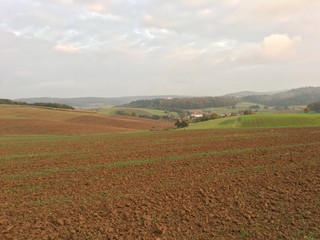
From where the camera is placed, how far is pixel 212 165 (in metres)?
19.7

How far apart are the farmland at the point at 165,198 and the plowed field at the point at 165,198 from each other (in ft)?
0.11

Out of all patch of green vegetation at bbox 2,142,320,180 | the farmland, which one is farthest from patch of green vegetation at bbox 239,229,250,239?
patch of green vegetation at bbox 2,142,320,180

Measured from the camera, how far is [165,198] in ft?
43.2

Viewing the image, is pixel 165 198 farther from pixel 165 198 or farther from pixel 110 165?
pixel 110 165

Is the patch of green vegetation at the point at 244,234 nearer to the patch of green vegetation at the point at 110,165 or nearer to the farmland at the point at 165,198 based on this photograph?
the farmland at the point at 165,198

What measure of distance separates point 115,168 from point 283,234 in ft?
41.3

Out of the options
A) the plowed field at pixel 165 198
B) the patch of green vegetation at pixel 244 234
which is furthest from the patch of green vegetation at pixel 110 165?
the patch of green vegetation at pixel 244 234

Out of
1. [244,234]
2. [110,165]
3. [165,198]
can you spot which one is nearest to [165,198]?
[165,198]

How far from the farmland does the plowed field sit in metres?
0.03

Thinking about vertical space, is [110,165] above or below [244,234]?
below

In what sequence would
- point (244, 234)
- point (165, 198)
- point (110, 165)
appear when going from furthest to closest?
point (110, 165)
point (165, 198)
point (244, 234)

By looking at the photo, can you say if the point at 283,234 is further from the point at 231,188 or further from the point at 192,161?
the point at 192,161

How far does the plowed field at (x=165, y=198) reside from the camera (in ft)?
33.0

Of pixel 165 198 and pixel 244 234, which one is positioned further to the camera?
pixel 165 198
